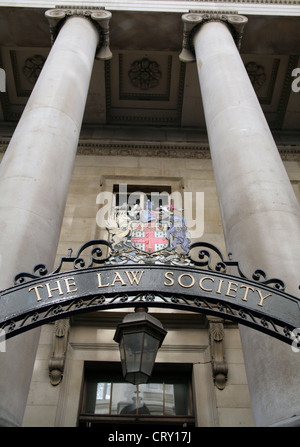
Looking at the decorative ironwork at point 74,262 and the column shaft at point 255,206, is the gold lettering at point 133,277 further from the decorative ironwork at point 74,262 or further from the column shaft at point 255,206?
the column shaft at point 255,206

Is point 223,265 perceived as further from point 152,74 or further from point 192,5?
point 152,74

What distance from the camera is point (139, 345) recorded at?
145 inches

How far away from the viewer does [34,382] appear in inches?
314

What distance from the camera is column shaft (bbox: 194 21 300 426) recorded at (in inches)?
158

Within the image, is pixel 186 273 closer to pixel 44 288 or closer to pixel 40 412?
pixel 44 288

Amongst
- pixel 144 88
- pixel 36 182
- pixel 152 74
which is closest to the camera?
pixel 36 182

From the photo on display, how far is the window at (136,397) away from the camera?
800 cm

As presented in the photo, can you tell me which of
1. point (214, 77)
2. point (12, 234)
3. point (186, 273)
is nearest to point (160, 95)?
point (214, 77)

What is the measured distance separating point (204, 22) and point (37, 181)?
642cm

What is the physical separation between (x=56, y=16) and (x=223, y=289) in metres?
8.35

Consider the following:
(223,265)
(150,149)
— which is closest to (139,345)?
(223,265)

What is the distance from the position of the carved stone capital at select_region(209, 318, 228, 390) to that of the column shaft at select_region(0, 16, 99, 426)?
14.4 feet

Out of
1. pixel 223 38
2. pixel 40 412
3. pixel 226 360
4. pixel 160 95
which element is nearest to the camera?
pixel 40 412

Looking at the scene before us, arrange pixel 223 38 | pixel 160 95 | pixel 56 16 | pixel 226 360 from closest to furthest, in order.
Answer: pixel 226 360
pixel 223 38
pixel 56 16
pixel 160 95
